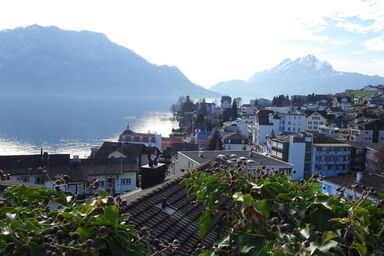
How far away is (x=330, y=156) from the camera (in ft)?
179

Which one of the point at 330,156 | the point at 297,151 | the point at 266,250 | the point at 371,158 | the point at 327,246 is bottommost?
the point at 371,158

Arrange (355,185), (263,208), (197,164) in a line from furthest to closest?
1. (197,164)
2. (355,185)
3. (263,208)

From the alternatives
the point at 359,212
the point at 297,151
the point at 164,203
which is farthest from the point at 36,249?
the point at 297,151

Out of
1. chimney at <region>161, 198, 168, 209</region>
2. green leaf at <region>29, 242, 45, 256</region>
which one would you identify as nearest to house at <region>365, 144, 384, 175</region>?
chimney at <region>161, 198, 168, 209</region>

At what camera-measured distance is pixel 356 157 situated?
57.8 metres

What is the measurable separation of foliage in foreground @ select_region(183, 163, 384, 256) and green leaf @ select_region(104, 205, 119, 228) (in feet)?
2.49

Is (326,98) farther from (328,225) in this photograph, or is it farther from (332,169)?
(328,225)

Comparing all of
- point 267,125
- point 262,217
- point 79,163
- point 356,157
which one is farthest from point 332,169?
point 262,217

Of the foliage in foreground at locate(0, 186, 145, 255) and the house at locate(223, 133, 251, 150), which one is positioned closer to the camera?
the foliage in foreground at locate(0, 186, 145, 255)

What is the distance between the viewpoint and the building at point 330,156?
53.6 m

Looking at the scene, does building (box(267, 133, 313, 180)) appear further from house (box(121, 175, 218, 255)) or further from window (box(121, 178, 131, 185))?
house (box(121, 175, 218, 255))

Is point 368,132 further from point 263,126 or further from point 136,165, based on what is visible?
point 136,165

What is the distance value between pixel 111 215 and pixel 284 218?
124 cm

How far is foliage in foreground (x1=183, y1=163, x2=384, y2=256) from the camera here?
229cm
